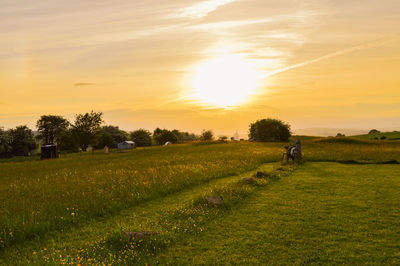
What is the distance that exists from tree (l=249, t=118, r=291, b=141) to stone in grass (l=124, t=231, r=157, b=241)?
2741 inches

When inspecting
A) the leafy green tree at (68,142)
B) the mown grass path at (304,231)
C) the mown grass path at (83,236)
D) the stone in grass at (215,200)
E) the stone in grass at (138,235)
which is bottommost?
the mown grass path at (83,236)

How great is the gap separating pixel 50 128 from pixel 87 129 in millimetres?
41645

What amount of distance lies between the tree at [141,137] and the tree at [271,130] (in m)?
74.2

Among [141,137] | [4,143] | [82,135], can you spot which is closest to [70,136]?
[82,135]

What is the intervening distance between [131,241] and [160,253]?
108 centimetres

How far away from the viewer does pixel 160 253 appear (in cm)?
769

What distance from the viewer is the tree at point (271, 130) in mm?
74188

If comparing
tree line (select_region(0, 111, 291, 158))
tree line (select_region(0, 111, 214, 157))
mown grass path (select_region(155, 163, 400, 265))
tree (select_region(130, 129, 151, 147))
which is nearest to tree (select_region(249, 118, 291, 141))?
tree line (select_region(0, 111, 291, 158))

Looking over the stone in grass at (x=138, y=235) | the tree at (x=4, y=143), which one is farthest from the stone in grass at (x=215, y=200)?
the tree at (x=4, y=143)

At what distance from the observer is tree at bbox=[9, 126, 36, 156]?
333 feet

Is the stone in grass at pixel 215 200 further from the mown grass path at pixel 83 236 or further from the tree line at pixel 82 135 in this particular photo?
the tree line at pixel 82 135

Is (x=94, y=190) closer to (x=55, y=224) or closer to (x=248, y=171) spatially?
(x=55, y=224)

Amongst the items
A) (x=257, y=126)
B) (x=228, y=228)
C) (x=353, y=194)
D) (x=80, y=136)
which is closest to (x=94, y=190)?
(x=228, y=228)

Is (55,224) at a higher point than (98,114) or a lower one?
lower
